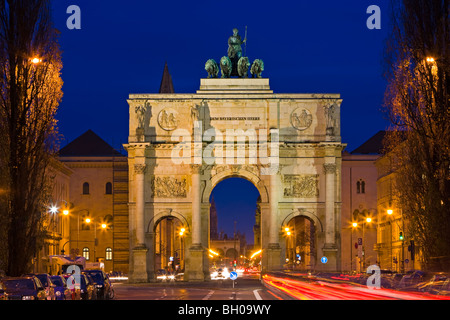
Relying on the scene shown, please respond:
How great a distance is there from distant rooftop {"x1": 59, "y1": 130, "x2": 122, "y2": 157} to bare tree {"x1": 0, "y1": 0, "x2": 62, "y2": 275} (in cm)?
7501

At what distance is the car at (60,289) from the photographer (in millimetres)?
32281

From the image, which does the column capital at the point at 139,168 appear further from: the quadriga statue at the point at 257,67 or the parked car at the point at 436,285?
the parked car at the point at 436,285

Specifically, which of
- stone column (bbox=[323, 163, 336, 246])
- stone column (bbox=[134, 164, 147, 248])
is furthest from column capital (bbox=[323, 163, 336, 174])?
stone column (bbox=[134, 164, 147, 248])

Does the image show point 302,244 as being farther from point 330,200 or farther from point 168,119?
point 168,119

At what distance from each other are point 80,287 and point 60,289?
1.96 m

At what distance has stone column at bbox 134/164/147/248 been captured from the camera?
7631 centimetres

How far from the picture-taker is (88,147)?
119062mm

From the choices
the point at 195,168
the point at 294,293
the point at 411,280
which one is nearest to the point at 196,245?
the point at 195,168

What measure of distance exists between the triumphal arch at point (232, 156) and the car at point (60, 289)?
4136cm

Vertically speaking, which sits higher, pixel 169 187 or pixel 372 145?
pixel 372 145

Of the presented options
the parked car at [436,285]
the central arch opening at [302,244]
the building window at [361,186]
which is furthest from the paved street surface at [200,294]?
the central arch opening at [302,244]

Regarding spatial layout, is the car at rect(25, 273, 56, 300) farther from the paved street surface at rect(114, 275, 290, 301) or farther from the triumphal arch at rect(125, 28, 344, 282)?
the triumphal arch at rect(125, 28, 344, 282)
